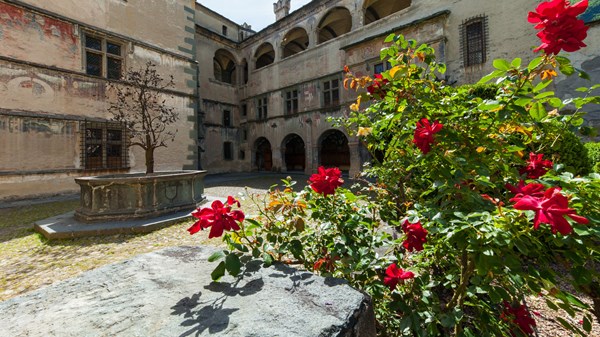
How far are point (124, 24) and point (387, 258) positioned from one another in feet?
44.5

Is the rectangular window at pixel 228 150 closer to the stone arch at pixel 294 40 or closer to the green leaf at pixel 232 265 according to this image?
the stone arch at pixel 294 40

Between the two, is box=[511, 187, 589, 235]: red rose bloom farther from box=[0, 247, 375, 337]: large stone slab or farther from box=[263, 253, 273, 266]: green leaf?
box=[263, 253, 273, 266]: green leaf

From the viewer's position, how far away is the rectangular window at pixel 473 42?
1037 cm

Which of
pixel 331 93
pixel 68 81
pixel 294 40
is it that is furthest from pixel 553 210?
pixel 294 40

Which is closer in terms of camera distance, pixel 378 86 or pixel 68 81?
pixel 378 86

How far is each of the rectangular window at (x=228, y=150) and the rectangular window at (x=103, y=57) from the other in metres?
9.07

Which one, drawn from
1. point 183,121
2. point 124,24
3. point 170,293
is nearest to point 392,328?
point 170,293

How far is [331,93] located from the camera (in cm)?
1456

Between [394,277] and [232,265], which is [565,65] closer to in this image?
[394,277]

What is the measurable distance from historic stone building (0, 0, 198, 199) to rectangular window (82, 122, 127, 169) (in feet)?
0.11

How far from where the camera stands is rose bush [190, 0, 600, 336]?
3.23 ft

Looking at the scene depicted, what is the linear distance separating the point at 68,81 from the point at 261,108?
36.6 feet

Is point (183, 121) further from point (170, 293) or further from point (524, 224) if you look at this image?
point (524, 224)

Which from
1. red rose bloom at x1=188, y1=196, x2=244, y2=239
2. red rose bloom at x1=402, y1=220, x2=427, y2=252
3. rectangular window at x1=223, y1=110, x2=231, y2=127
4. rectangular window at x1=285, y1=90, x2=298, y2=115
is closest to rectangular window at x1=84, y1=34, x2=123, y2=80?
rectangular window at x1=223, y1=110, x2=231, y2=127
